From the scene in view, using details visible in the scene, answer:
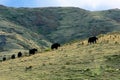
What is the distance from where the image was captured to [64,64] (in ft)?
122

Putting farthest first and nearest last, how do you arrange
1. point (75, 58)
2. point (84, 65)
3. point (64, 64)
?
point (75, 58), point (64, 64), point (84, 65)

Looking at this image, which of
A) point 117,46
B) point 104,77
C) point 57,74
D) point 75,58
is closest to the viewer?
point 104,77

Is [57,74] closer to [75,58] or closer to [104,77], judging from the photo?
[104,77]

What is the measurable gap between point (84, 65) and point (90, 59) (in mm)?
2725

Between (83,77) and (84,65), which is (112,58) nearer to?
(84,65)

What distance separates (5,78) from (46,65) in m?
5.99

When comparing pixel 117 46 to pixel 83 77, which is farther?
pixel 117 46

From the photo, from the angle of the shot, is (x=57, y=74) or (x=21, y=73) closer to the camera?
(x=57, y=74)

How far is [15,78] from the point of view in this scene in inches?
1289

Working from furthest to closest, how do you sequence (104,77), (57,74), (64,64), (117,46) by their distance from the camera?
(117,46), (64,64), (57,74), (104,77)

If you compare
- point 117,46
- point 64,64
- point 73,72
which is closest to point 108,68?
point 73,72

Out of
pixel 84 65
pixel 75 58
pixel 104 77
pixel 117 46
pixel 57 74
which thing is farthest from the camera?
pixel 117 46

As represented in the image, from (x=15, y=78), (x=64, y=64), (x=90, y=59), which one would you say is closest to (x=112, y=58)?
(x=90, y=59)

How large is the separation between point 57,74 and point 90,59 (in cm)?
642
